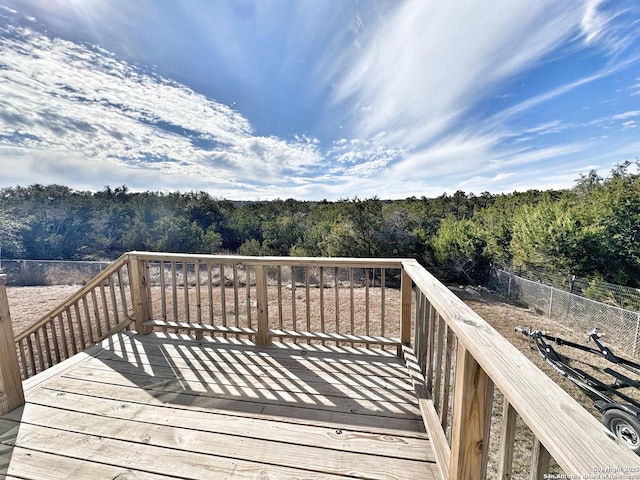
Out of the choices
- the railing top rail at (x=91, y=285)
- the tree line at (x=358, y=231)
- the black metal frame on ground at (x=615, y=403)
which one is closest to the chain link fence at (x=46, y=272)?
the tree line at (x=358, y=231)

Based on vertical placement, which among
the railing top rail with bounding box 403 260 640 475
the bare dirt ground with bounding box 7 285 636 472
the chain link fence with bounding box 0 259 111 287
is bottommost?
the bare dirt ground with bounding box 7 285 636 472

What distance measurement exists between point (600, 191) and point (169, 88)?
1625 cm

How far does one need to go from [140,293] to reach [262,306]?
1.41m

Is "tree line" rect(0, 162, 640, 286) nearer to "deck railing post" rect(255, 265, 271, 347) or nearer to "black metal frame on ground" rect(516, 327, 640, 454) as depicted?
"black metal frame on ground" rect(516, 327, 640, 454)

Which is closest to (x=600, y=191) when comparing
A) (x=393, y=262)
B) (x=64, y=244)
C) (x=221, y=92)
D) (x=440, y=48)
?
(x=440, y=48)

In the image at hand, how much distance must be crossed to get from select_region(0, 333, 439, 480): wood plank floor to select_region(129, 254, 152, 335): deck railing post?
1.26 feet

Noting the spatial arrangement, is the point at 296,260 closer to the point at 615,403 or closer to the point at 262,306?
the point at 262,306

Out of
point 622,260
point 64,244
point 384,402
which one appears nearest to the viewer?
point 384,402

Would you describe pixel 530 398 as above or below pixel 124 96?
below

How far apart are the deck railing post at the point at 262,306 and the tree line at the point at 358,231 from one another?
765 cm

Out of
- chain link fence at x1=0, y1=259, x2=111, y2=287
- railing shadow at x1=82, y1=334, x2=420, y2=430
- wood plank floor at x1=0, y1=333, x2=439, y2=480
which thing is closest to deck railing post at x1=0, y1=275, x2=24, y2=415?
wood plank floor at x1=0, y1=333, x2=439, y2=480

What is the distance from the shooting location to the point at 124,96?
6746mm

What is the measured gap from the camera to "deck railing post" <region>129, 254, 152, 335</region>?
2.90m

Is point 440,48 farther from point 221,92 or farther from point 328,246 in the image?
point 328,246
